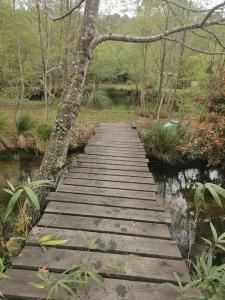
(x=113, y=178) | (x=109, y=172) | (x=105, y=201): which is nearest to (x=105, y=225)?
(x=105, y=201)

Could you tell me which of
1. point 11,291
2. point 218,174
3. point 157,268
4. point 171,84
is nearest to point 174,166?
point 218,174

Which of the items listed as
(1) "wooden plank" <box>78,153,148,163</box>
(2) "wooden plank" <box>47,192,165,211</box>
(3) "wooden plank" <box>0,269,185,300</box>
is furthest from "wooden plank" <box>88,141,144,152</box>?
(3) "wooden plank" <box>0,269,185,300</box>

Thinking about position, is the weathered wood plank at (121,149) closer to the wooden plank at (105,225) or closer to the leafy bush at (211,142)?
the leafy bush at (211,142)

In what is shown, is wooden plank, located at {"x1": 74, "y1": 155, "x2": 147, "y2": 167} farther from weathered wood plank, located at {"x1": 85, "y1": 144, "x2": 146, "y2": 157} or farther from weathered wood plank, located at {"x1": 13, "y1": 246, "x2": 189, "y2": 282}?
weathered wood plank, located at {"x1": 13, "y1": 246, "x2": 189, "y2": 282}

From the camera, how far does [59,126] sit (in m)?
4.00

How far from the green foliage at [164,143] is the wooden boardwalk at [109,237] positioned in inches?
126

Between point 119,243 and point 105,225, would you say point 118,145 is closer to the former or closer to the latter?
point 105,225

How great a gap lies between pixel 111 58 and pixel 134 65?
2.07m

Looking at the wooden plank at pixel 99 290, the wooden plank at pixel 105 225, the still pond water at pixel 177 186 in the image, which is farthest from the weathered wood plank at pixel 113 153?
the wooden plank at pixel 99 290

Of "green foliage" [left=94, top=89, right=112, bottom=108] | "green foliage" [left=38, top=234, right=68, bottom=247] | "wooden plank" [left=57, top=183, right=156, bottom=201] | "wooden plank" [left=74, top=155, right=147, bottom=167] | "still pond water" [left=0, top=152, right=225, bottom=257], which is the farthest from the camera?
"green foliage" [left=94, top=89, right=112, bottom=108]

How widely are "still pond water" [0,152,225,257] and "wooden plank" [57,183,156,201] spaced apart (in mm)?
1198

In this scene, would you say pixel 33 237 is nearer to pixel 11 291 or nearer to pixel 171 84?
pixel 11 291

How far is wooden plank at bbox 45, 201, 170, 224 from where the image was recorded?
3146 mm

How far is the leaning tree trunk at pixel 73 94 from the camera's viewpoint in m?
3.99
